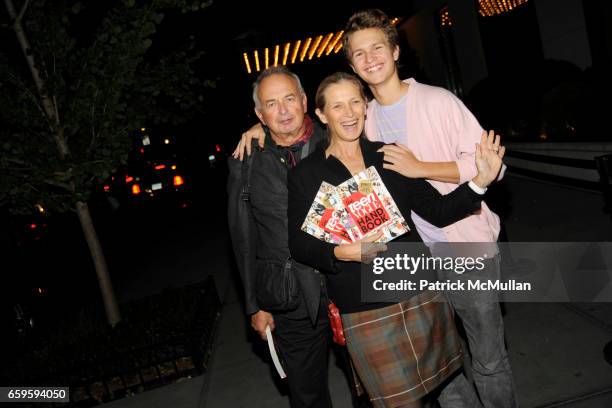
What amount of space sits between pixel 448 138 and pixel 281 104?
36.7 inches

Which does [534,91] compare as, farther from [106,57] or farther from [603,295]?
[106,57]

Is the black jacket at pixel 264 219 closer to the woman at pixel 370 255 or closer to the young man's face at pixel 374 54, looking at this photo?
the woman at pixel 370 255

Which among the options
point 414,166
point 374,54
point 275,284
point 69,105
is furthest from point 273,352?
point 69,105

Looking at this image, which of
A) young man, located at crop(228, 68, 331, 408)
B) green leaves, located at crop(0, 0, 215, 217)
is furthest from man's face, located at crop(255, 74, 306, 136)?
green leaves, located at crop(0, 0, 215, 217)

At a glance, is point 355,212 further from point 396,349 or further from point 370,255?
point 396,349

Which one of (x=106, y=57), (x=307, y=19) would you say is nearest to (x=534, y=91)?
(x=307, y=19)

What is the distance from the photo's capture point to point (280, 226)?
2.72 meters

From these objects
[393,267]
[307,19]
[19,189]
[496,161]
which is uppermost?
[307,19]

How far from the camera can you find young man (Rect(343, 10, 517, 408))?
96.0 inches

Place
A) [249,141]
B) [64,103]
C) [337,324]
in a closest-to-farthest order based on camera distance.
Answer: [337,324] → [249,141] → [64,103]

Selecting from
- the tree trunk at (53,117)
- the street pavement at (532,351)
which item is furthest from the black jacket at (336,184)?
the tree trunk at (53,117)

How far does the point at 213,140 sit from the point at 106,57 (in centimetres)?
2712

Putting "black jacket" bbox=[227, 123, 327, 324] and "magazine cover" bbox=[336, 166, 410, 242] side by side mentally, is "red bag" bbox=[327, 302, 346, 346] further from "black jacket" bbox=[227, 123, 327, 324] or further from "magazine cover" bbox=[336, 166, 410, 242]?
"magazine cover" bbox=[336, 166, 410, 242]

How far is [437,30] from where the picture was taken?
54.7 feet
